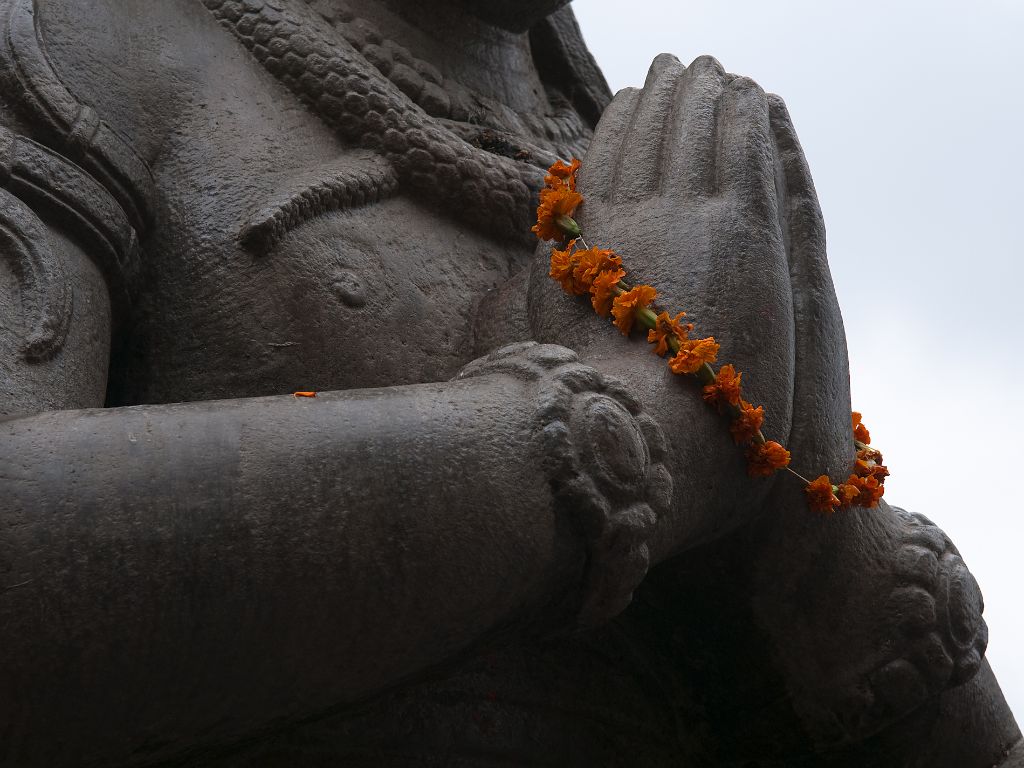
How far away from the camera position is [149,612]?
5.58 ft

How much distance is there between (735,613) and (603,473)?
0.57 m

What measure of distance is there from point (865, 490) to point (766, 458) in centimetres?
27

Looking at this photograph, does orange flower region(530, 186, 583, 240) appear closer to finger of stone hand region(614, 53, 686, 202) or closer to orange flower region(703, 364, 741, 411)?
finger of stone hand region(614, 53, 686, 202)

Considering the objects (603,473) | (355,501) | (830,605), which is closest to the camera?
(355,501)

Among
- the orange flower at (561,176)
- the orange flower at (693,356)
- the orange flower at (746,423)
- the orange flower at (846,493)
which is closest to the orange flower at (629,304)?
the orange flower at (693,356)

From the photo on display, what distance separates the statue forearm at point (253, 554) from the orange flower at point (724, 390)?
0.31 metres

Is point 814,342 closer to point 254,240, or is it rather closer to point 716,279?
point 716,279

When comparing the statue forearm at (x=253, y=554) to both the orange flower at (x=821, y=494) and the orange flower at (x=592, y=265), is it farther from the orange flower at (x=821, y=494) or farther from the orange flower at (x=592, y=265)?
the orange flower at (x=821, y=494)

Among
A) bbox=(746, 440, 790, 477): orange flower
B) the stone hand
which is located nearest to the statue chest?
the stone hand

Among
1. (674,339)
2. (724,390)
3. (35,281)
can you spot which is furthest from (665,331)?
(35,281)

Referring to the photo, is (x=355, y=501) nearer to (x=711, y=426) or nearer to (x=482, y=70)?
(x=711, y=426)

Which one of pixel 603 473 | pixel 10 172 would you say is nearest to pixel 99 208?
pixel 10 172

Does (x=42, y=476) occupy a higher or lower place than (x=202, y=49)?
lower

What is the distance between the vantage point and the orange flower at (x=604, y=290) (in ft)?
7.55
